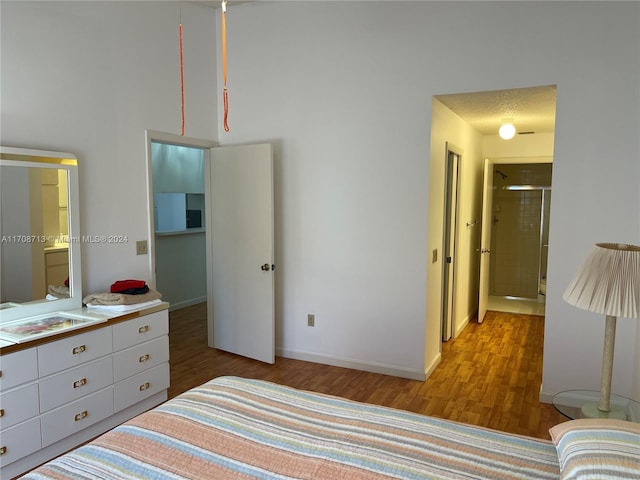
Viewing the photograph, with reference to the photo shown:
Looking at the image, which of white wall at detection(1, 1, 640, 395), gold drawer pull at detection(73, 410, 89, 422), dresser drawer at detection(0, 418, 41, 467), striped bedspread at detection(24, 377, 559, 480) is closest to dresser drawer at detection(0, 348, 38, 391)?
dresser drawer at detection(0, 418, 41, 467)

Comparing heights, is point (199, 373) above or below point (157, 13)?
below

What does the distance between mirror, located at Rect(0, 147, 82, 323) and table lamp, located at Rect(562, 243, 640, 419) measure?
292 centimetres

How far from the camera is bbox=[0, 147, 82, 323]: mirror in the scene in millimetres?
2697

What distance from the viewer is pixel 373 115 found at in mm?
3676

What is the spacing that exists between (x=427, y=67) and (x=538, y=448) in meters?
2.76

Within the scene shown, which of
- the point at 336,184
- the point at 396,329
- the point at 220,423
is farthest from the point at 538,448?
the point at 336,184

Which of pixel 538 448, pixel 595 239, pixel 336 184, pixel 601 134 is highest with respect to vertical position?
pixel 601 134

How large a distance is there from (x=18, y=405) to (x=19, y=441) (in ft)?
0.63

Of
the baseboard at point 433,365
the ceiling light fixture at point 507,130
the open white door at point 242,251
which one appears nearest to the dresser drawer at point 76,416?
the open white door at point 242,251

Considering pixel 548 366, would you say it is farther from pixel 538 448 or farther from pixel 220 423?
pixel 220 423

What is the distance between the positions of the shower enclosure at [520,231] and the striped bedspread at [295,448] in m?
5.46

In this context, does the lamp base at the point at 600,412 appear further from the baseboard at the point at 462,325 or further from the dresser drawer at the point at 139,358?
the baseboard at the point at 462,325

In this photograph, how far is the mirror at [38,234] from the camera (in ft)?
8.85

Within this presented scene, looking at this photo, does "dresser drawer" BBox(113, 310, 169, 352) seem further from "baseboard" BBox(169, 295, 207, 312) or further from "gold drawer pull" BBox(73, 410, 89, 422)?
"baseboard" BBox(169, 295, 207, 312)
